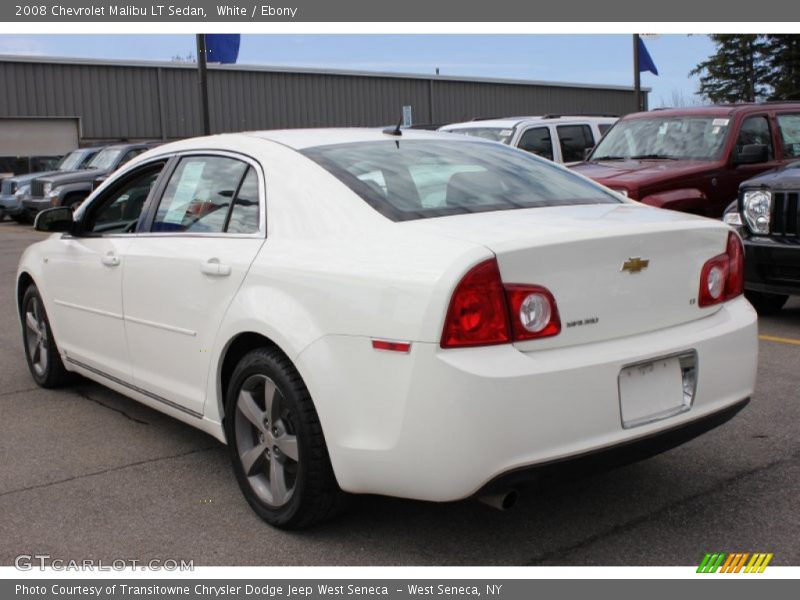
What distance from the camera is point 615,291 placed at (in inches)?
129

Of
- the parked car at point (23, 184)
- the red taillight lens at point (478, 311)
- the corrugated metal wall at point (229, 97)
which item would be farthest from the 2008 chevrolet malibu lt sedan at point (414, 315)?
the corrugated metal wall at point (229, 97)

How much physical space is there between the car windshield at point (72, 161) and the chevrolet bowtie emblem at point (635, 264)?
18.3 meters

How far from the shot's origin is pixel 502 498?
3.11m

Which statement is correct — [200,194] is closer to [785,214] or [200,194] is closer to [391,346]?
[391,346]

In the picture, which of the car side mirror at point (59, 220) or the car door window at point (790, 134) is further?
the car door window at point (790, 134)

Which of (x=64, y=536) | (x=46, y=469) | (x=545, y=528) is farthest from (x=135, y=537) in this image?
(x=545, y=528)

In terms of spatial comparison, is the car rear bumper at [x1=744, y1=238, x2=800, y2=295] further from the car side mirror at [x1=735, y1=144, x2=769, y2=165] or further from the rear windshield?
the rear windshield

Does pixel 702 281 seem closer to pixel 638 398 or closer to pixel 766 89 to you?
pixel 638 398

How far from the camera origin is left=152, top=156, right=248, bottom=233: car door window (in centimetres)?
420

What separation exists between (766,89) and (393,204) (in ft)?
155

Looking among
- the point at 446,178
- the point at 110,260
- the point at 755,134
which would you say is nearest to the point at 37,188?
the point at 755,134

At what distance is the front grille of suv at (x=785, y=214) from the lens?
7031 millimetres

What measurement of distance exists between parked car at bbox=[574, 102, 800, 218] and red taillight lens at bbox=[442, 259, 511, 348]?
5801 millimetres

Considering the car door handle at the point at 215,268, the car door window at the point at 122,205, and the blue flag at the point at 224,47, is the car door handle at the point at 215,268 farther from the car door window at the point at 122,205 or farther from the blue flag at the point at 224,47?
the blue flag at the point at 224,47
